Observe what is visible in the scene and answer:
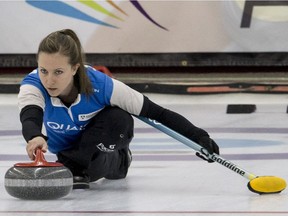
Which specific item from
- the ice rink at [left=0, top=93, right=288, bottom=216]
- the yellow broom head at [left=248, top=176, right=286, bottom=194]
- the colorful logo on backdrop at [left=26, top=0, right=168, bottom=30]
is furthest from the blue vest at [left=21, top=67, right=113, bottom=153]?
the colorful logo on backdrop at [left=26, top=0, right=168, bottom=30]

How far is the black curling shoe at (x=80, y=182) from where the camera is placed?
299 cm

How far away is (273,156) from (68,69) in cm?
128

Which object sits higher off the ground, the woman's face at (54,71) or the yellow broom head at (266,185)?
the woman's face at (54,71)

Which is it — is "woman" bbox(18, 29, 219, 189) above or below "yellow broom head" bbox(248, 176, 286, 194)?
above

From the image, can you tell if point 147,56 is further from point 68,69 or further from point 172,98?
point 68,69

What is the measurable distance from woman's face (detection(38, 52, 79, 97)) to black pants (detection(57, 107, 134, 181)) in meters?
0.24

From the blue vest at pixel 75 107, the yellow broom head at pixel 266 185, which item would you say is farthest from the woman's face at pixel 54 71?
the yellow broom head at pixel 266 185

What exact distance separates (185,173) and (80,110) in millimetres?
614

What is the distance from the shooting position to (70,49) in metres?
2.79

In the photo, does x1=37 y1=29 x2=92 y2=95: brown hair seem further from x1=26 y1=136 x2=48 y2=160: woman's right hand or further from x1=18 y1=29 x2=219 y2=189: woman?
x1=26 y1=136 x2=48 y2=160: woman's right hand

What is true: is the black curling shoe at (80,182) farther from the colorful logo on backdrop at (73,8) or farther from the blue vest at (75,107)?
the colorful logo on backdrop at (73,8)

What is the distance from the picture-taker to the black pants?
297cm

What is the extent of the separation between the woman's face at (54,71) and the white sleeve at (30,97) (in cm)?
6

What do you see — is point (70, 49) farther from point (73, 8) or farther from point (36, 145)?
point (73, 8)
